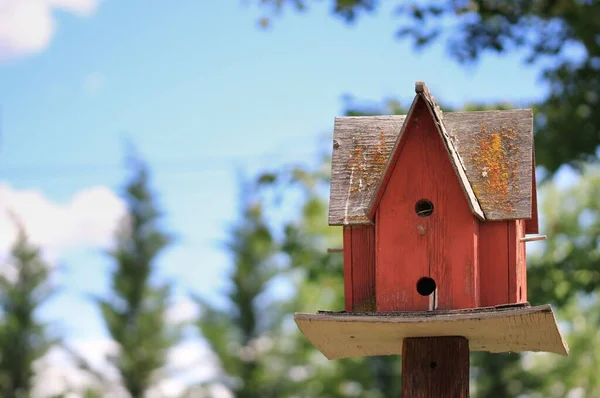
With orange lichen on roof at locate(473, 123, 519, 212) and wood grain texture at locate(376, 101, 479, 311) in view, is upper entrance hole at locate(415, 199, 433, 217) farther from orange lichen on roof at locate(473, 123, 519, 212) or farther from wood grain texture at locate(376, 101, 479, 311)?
orange lichen on roof at locate(473, 123, 519, 212)

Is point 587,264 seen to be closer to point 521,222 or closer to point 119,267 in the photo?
point 521,222

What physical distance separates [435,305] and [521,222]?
817mm

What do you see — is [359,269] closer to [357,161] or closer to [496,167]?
[357,161]

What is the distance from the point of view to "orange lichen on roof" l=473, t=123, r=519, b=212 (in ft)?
14.8

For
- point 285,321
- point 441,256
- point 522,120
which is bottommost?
point 285,321

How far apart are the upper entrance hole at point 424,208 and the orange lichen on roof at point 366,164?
0.25m

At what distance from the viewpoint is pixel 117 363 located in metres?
24.2

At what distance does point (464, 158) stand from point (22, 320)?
817 inches

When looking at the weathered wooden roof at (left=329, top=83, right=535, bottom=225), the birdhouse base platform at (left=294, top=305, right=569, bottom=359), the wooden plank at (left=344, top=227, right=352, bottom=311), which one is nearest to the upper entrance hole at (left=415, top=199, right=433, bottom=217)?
the weathered wooden roof at (left=329, top=83, right=535, bottom=225)

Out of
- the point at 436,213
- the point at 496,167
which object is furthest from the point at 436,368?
the point at 496,167

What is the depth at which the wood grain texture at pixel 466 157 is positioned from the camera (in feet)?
14.8

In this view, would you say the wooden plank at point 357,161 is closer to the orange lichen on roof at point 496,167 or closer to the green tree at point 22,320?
the orange lichen on roof at point 496,167

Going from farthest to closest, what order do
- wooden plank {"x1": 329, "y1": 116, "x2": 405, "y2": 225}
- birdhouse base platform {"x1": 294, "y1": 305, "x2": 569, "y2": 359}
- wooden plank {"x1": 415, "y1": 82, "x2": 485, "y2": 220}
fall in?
wooden plank {"x1": 329, "y1": 116, "x2": 405, "y2": 225}
wooden plank {"x1": 415, "y1": 82, "x2": 485, "y2": 220}
birdhouse base platform {"x1": 294, "y1": 305, "x2": 569, "y2": 359}

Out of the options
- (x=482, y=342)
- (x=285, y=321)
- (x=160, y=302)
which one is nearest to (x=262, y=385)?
(x=285, y=321)
